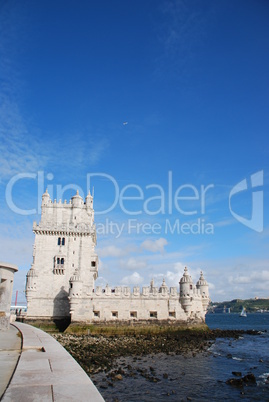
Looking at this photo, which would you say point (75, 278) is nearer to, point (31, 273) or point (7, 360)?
point (31, 273)

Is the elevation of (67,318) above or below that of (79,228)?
below

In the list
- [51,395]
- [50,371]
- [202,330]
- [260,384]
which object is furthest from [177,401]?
[202,330]

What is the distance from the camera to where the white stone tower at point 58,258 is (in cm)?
3916

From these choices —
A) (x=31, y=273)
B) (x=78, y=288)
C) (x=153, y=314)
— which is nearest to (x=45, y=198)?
(x=31, y=273)

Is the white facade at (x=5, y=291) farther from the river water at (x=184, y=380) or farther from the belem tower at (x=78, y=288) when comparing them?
the belem tower at (x=78, y=288)

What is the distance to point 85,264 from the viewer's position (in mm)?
41219

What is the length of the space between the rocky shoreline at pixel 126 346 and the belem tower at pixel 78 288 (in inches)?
97.2

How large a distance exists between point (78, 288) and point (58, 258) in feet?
19.6

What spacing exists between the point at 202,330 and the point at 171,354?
45.1ft

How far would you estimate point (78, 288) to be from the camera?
36.6 metres

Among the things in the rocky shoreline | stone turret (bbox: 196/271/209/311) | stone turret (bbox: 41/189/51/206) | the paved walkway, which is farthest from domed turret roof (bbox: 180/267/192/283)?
the paved walkway

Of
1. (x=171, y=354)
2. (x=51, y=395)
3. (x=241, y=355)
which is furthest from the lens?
(x=241, y=355)

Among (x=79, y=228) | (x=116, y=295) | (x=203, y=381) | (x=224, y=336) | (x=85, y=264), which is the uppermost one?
(x=79, y=228)

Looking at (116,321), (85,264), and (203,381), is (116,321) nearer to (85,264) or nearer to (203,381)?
(85,264)
